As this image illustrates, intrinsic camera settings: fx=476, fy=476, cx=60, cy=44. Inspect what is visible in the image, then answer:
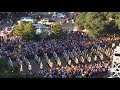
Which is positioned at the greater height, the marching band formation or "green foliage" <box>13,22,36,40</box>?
"green foliage" <box>13,22,36,40</box>

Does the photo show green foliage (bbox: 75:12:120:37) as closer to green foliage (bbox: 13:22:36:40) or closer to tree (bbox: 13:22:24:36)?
green foliage (bbox: 13:22:36:40)

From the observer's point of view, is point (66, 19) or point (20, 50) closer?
point (20, 50)

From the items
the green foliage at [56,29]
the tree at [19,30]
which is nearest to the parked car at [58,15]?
the green foliage at [56,29]

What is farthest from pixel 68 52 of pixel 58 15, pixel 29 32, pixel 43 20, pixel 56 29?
pixel 58 15

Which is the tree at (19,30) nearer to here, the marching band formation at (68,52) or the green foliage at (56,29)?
the marching band formation at (68,52)

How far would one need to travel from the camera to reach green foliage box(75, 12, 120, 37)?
15805 mm

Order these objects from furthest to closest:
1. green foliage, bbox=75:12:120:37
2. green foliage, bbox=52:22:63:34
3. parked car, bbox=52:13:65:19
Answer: parked car, bbox=52:13:65:19 → green foliage, bbox=52:22:63:34 → green foliage, bbox=75:12:120:37

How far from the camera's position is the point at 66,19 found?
18.5 metres

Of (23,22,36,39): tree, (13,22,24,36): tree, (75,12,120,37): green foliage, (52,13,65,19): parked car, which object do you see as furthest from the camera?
(52,13,65,19): parked car

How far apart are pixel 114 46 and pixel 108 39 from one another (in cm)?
79

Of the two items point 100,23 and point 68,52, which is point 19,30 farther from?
point 100,23

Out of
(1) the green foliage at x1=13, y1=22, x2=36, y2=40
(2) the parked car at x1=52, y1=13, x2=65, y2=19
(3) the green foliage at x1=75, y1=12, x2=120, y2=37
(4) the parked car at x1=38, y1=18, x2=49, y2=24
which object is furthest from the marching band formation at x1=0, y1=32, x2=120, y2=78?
(2) the parked car at x1=52, y1=13, x2=65, y2=19

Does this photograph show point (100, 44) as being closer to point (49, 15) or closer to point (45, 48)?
point (45, 48)
